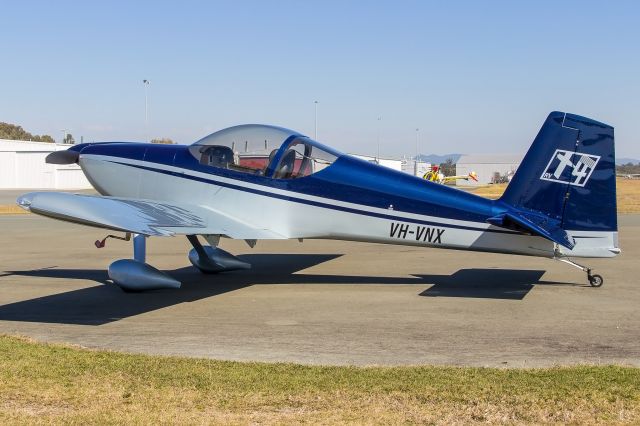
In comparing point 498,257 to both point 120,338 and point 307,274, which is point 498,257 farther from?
point 120,338

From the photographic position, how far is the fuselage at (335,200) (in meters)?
9.45

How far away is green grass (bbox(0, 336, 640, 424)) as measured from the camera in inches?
179

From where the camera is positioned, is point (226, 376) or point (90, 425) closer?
point (90, 425)

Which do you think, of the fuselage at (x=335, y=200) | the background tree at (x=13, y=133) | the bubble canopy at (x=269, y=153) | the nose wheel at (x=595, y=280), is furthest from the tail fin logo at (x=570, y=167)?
the background tree at (x=13, y=133)

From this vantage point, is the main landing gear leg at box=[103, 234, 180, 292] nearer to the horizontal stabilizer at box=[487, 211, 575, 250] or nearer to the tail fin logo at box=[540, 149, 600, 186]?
the horizontal stabilizer at box=[487, 211, 575, 250]

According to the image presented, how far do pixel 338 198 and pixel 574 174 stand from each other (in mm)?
3034

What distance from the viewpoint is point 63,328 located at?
7723 mm

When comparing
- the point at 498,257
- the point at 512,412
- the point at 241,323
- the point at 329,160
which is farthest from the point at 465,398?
the point at 498,257

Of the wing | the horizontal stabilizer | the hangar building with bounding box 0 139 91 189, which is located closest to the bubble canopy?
the wing

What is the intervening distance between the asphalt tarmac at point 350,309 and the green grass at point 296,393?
62 centimetres

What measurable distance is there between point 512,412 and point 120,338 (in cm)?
413

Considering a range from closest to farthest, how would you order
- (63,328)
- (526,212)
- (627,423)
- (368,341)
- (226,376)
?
(627,423)
(226,376)
(368,341)
(63,328)
(526,212)

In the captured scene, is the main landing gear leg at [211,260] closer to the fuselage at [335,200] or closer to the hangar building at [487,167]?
the fuselage at [335,200]

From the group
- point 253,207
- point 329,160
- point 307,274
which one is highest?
point 329,160
